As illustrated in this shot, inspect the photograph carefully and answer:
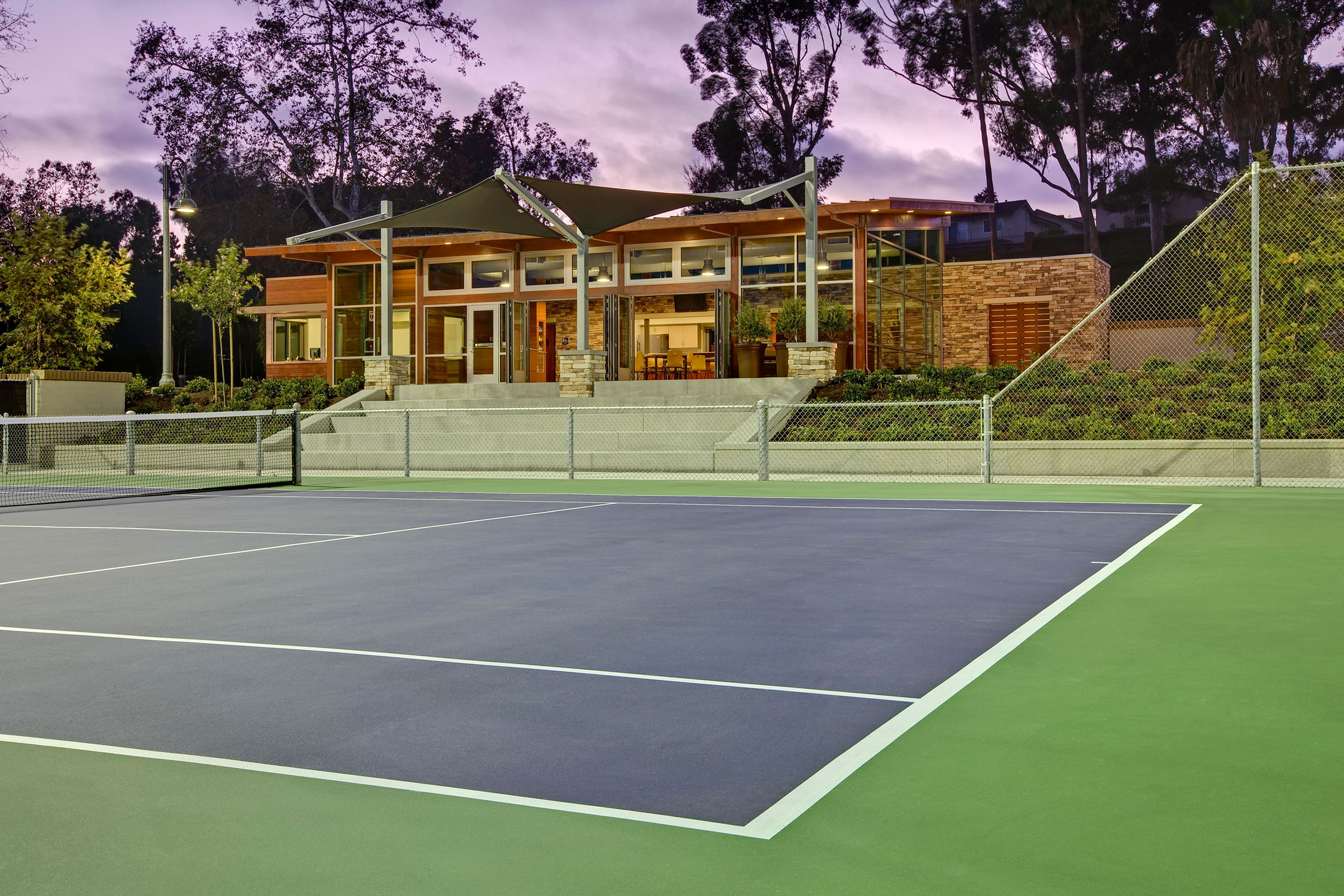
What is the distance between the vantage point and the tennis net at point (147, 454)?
19.1m

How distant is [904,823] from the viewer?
2.88m

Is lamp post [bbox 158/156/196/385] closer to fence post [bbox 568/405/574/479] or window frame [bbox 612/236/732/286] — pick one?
window frame [bbox 612/236/732/286]

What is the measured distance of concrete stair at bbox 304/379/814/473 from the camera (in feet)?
66.7

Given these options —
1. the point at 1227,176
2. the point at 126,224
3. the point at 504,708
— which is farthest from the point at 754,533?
the point at 126,224

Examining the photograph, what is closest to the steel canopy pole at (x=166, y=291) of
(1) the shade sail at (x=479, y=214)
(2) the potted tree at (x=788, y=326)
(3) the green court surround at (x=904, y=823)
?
(1) the shade sail at (x=479, y=214)

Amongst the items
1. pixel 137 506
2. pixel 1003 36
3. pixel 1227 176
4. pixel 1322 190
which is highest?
pixel 1003 36

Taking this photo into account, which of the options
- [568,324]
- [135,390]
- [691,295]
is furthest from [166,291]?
[691,295]

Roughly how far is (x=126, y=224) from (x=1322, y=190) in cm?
6962

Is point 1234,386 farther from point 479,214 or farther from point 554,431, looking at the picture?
point 479,214

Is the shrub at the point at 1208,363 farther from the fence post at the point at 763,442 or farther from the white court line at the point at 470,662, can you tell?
the white court line at the point at 470,662

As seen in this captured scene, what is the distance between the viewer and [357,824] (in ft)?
9.52

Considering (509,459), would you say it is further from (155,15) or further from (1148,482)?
(155,15)

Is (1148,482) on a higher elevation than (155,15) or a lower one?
lower

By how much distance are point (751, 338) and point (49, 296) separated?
694 inches
